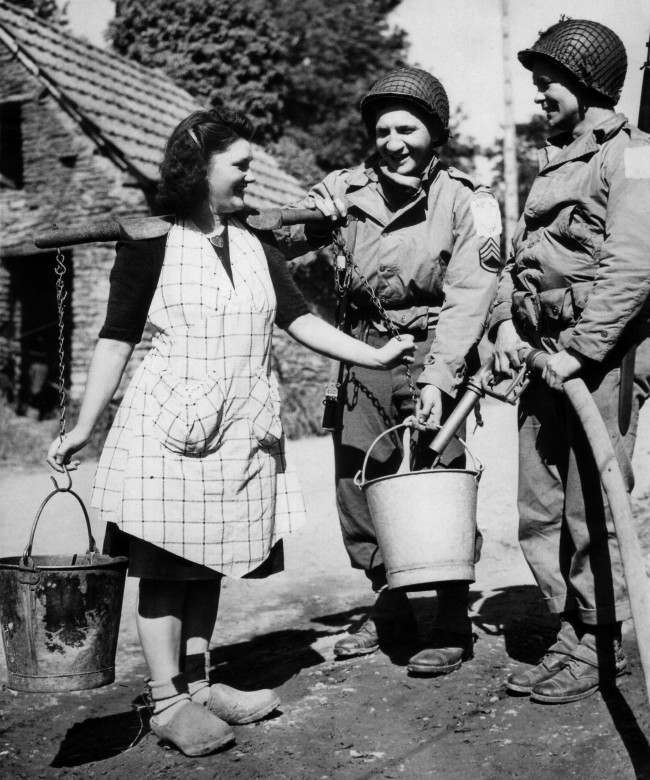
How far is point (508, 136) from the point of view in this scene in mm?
19719

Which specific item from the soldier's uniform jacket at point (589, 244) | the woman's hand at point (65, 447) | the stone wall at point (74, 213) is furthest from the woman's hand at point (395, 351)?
the stone wall at point (74, 213)

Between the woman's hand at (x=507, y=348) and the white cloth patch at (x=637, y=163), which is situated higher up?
the white cloth patch at (x=637, y=163)

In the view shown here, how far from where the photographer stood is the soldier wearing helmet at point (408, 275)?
3.58m

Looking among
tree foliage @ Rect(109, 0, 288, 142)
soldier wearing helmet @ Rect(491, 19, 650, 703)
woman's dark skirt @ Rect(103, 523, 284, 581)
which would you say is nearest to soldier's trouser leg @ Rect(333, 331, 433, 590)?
soldier wearing helmet @ Rect(491, 19, 650, 703)

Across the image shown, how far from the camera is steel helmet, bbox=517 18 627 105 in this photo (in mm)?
3301

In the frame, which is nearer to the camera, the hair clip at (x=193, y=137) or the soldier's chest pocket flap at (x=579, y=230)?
the hair clip at (x=193, y=137)

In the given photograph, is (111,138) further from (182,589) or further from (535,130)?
(535,130)

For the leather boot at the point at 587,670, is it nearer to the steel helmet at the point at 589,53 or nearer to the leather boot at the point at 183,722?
the leather boot at the point at 183,722

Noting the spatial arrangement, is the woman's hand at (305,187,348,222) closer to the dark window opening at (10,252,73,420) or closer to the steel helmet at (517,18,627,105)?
the steel helmet at (517,18,627,105)

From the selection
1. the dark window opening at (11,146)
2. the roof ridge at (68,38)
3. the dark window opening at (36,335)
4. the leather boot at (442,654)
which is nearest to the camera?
the leather boot at (442,654)

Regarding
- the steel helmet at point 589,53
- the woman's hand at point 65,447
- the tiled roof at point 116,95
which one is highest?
the tiled roof at point 116,95

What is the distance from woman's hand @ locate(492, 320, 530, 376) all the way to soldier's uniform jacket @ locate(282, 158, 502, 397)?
3.4 inches

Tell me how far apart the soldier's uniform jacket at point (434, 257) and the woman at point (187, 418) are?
2.10 feet

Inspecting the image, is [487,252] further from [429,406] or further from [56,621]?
[56,621]
